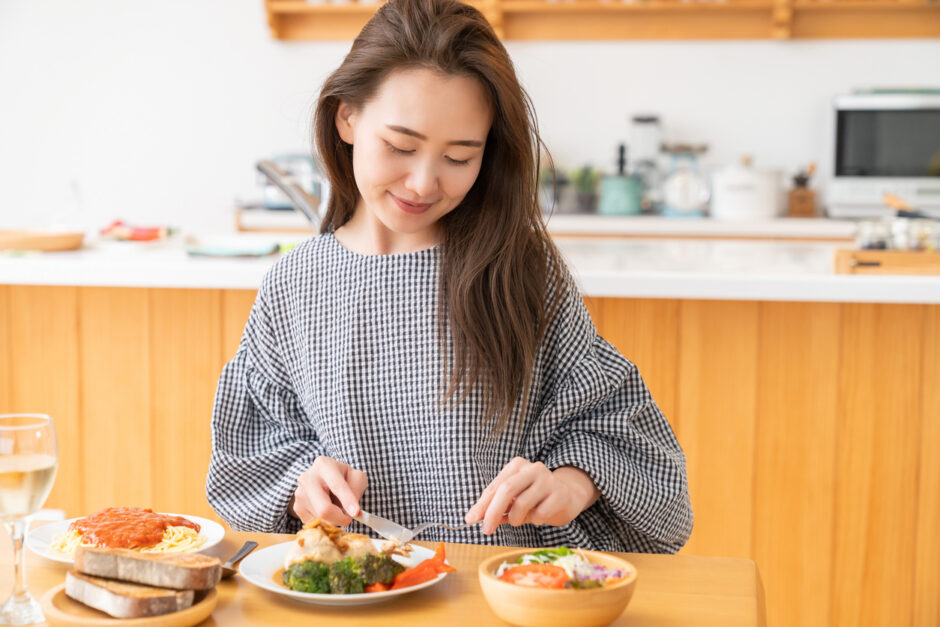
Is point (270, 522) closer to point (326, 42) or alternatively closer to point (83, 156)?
point (326, 42)

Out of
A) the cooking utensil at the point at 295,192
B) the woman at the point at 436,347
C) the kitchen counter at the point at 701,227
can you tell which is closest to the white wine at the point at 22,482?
the woman at the point at 436,347

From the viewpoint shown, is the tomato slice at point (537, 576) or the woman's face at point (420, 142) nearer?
the tomato slice at point (537, 576)

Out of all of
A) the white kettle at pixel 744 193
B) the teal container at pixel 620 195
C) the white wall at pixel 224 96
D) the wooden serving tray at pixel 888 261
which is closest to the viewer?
the wooden serving tray at pixel 888 261

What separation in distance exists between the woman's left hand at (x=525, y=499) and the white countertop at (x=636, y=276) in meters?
0.58

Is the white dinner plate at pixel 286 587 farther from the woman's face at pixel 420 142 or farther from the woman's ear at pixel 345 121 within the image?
the woman's ear at pixel 345 121

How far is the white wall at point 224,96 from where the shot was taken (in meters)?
4.50

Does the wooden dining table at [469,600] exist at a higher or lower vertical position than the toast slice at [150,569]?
lower

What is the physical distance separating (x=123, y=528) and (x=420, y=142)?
0.49 metres

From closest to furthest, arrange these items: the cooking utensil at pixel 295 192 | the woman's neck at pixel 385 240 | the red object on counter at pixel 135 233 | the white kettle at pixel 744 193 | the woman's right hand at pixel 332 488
Answer: the woman's right hand at pixel 332 488, the woman's neck at pixel 385 240, the cooking utensil at pixel 295 192, the red object on counter at pixel 135 233, the white kettle at pixel 744 193

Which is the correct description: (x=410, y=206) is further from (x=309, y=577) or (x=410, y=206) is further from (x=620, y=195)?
(x=620, y=195)

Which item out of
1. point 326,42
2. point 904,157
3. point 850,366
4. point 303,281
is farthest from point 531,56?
point 303,281

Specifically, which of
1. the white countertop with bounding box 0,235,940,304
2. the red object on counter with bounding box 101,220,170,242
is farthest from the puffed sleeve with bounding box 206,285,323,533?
the red object on counter with bounding box 101,220,170,242

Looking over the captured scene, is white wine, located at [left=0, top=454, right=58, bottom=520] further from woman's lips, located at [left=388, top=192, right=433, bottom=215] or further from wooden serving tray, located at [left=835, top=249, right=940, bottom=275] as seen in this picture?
wooden serving tray, located at [left=835, top=249, right=940, bottom=275]

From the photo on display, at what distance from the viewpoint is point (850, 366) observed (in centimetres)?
191
